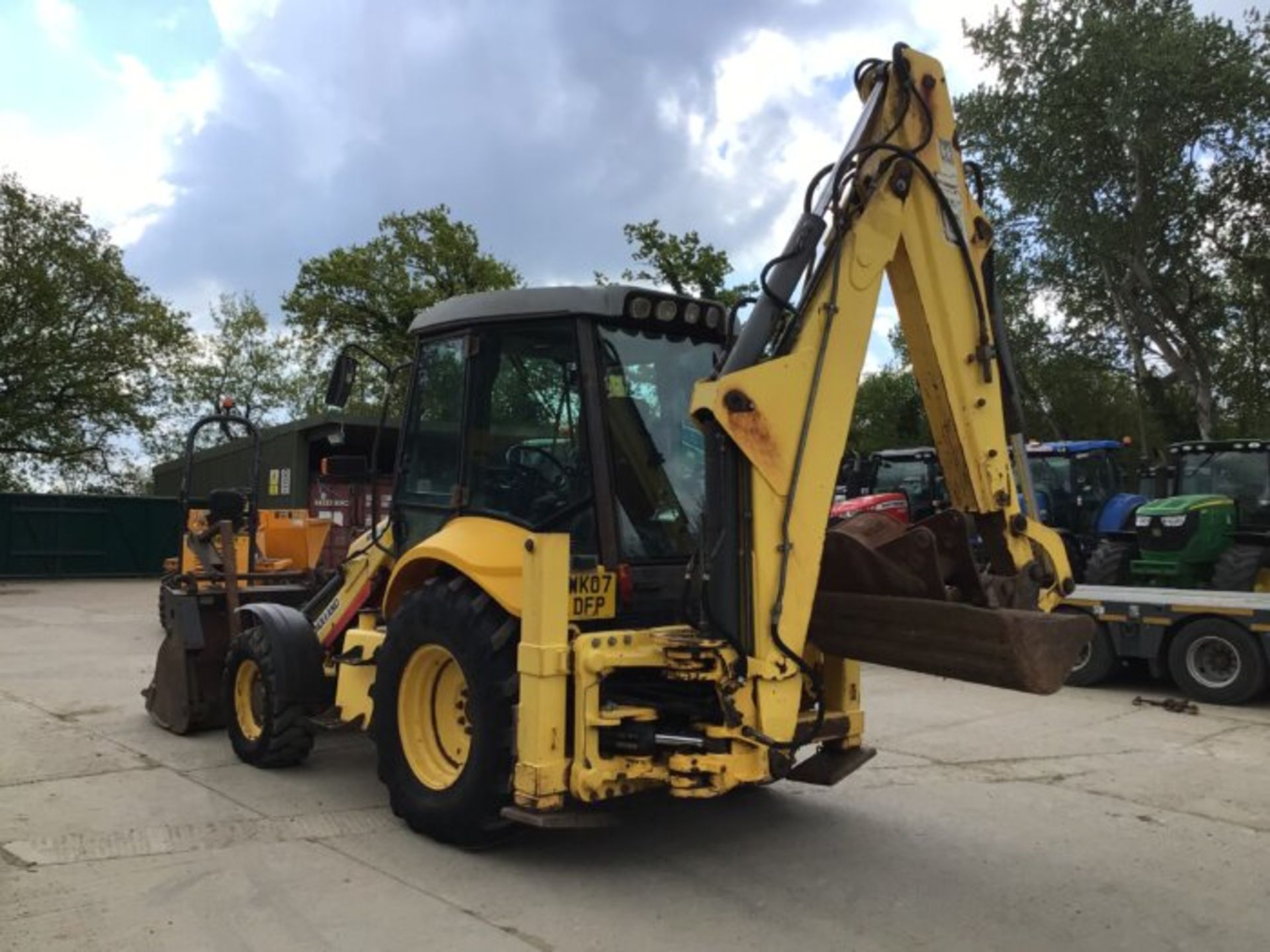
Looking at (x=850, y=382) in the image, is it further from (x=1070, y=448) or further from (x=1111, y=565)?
(x=1070, y=448)

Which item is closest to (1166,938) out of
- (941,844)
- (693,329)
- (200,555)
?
(941,844)

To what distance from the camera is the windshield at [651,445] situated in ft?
16.1

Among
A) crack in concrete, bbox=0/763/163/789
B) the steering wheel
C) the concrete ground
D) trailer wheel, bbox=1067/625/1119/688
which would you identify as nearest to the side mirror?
the steering wheel

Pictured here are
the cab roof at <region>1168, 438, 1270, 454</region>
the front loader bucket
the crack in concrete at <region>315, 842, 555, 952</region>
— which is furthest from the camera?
the cab roof at <region>1168, 438, 1270, 454</region>

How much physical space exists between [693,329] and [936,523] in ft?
5.30

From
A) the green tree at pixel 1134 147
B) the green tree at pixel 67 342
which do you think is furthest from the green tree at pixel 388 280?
the green tree at pixel 1134 147

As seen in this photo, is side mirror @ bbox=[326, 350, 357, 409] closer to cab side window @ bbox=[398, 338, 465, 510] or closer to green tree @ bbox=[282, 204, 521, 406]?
cab side window @ bbox=[398, 338, 465, 510]

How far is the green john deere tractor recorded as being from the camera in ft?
38.1

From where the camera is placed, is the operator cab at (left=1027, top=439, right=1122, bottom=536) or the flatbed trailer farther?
the operator cab at (left=1027, top=439, right=1122, bottom=536)

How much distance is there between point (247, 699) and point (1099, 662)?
798 centimetres

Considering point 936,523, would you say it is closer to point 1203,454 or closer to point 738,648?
point 738,648

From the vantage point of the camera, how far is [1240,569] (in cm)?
1134

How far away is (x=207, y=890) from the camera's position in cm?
427

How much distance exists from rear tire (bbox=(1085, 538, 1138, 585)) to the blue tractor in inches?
48.8
